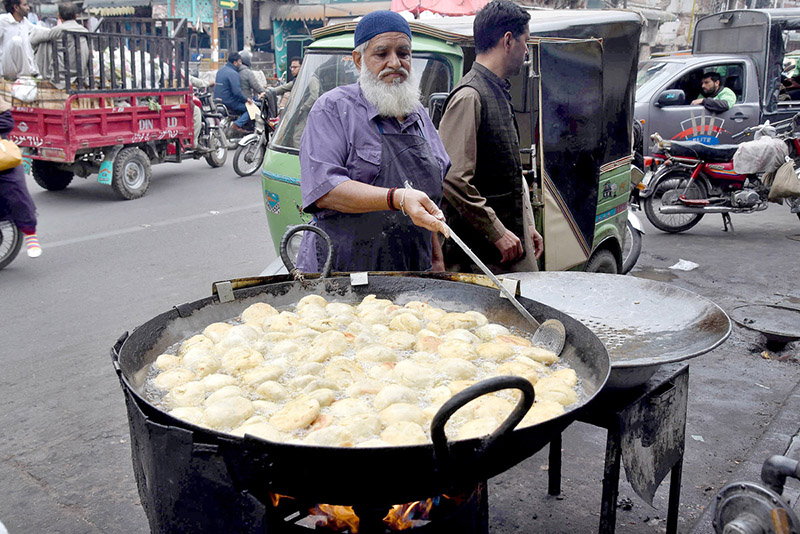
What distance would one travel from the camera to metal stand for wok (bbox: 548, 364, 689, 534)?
2.06 metres

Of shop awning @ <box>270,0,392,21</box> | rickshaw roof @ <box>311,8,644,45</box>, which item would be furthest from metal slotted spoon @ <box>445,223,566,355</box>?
shop awning @ <box>270,0,392,21</box>

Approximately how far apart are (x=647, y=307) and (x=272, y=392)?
1373mm

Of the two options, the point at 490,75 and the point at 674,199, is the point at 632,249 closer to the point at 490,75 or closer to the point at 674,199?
the point at 674,199

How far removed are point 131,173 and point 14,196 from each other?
3341 mm

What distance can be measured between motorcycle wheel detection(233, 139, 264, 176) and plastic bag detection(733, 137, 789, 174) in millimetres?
6897

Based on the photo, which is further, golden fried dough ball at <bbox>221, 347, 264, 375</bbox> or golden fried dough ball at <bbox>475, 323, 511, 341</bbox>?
golden fried dough ball at <bbox>475, 323, 511, 341</bbox>

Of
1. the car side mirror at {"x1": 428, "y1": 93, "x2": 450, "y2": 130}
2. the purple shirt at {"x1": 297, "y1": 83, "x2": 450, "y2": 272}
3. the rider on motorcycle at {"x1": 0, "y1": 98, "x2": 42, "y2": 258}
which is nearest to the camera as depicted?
the purple shirt at {"x1": 297, "y1": 83, "x2": 450, "y2": 272}

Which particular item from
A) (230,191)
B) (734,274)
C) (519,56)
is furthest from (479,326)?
(230,191)

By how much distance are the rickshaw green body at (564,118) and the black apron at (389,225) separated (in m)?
1.26

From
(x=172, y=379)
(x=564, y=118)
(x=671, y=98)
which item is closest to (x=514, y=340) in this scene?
(x=172, y=379)

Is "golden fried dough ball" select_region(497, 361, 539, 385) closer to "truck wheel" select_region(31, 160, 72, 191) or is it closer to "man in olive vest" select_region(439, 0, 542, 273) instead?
→ "man in olive vest" select_region(439, 0, 542, 273)

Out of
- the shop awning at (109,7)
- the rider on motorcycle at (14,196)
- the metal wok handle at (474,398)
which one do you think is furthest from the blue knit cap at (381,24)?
the shop awning at (109,7)

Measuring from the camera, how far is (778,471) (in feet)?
5.55

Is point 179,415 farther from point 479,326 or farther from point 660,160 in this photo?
point 660,160
